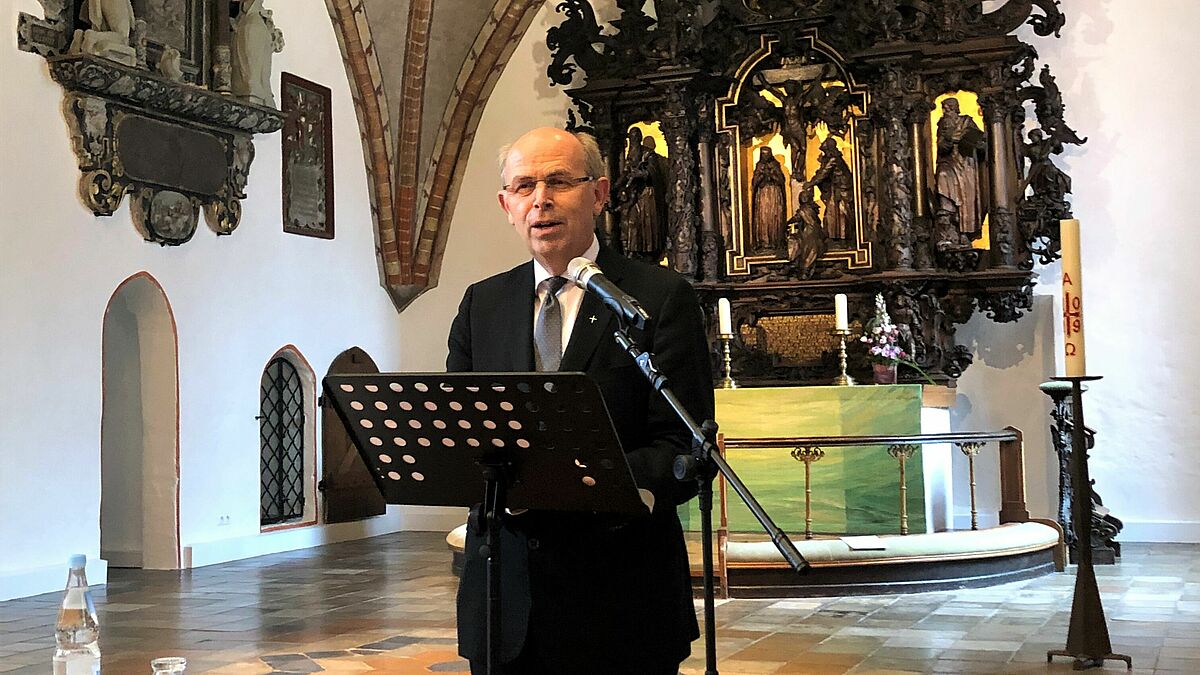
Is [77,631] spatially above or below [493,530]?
below

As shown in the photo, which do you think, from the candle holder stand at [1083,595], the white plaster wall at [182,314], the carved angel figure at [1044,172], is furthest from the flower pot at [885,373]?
the white plaster wall at [182,314]

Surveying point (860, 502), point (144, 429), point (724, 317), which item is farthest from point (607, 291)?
point (144, 429)

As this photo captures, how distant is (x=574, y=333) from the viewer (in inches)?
113

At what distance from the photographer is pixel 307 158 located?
482 inches

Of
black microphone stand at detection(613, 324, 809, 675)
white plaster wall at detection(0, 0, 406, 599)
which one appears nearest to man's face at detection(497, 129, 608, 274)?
black microphone stand at detection(613, 324, 809, 675)

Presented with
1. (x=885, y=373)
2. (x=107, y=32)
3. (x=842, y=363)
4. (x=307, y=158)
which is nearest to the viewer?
(x=107, y=32)

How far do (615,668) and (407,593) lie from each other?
19.9ft

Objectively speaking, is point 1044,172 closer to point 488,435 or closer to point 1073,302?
point 1073,302

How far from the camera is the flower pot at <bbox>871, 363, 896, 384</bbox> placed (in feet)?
34.9

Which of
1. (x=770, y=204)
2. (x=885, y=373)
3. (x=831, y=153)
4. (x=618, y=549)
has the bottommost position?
(x=618, y=549)

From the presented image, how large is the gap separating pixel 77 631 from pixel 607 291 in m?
1.26

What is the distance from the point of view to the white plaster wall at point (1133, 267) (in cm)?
1090

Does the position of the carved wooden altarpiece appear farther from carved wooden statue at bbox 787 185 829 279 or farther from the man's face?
the man's face

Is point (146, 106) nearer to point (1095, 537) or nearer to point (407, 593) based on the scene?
point (407, 593)
